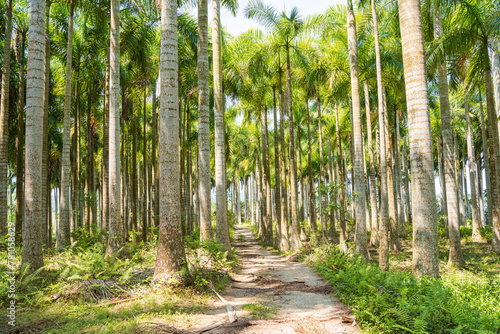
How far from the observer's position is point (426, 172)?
6.10m

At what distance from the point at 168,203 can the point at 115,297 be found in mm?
2285

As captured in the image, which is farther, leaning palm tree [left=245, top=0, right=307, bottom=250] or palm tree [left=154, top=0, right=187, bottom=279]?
leaning palm tree [left=245, top=0, right=307, bottom=250]

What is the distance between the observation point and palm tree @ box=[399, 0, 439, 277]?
6094 millimetres

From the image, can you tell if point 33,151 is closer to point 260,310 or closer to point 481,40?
point 260,310

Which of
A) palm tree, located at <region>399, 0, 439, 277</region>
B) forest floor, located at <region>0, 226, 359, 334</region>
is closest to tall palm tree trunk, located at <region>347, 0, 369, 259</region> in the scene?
forest floor, located at <region>0, 226, 359, 334</region>

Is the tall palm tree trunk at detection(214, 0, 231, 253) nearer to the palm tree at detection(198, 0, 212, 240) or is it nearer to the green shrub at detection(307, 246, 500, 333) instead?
the palm tree at detection(198, 0, 212, 240)

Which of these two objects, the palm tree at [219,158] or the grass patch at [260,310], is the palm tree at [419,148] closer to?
the grass patch at [260,310]

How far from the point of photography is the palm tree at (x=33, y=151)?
694cm

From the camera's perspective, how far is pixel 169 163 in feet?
23.3

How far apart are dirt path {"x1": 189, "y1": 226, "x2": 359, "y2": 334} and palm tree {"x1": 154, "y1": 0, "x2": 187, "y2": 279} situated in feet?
4.94

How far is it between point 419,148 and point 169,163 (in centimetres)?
544

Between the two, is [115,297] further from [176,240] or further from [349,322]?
[349,322]

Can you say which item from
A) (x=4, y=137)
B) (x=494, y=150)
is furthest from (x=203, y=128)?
(x=494, y=150)

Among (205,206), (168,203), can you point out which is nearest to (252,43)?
(205,206)
